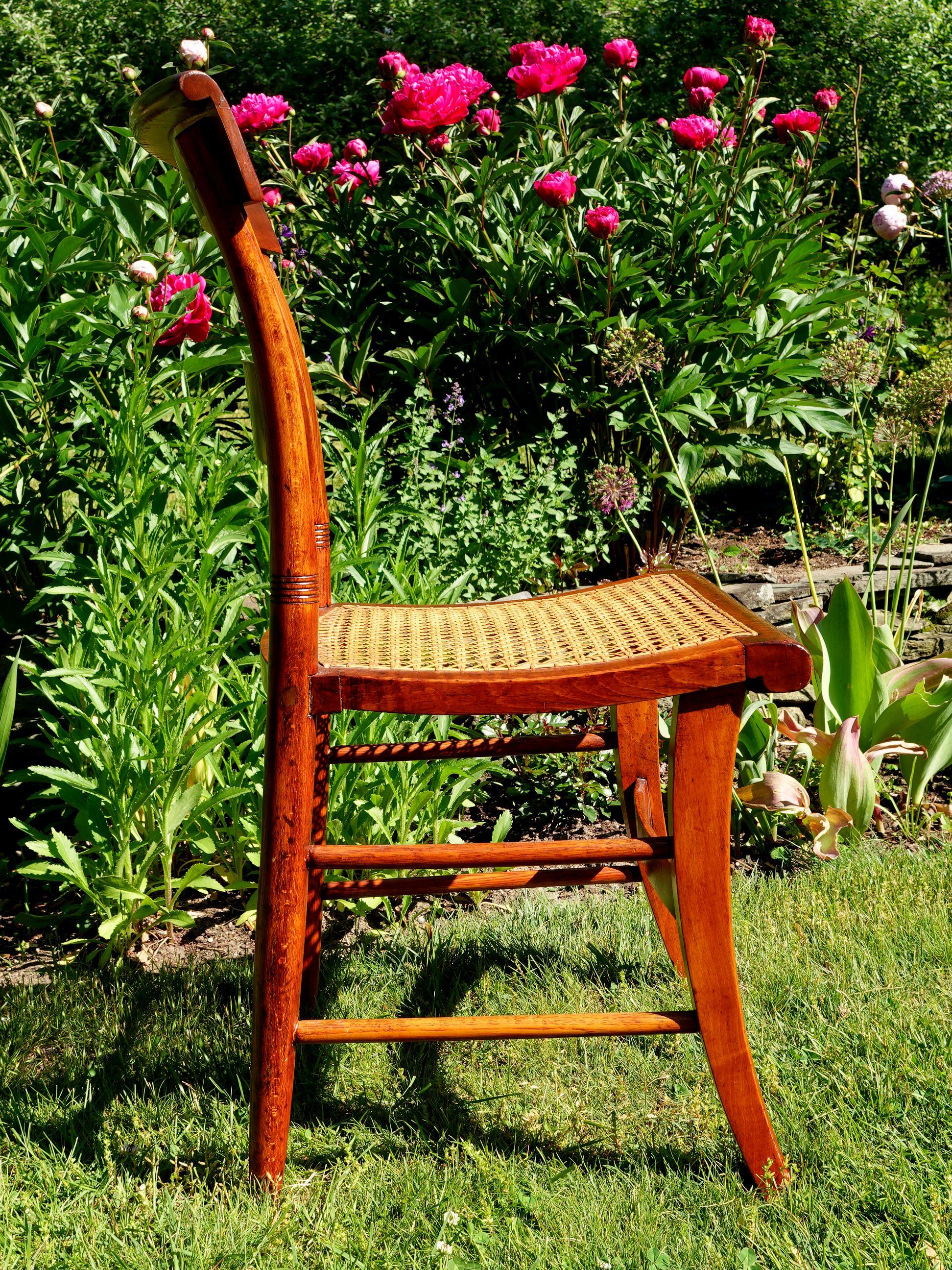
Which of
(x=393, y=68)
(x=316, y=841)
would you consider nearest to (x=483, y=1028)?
(x=316, y=841)

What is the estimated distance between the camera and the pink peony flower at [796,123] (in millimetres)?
2646

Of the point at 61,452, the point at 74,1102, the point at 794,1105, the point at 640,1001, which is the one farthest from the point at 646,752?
the point at 61,452

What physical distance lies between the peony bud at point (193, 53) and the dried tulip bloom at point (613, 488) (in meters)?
1.27

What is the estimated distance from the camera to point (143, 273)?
6.06 feet

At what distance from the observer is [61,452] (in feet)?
6.54

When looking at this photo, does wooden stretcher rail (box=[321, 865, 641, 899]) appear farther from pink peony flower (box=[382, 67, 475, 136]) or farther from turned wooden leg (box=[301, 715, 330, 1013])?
pink peony flower (box=[382, 67, 475, 136])

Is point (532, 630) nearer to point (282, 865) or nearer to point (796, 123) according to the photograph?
point (282, 865)

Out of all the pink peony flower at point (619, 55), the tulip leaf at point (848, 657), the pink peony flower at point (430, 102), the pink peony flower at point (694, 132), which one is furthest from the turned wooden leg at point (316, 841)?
the pink peony flower at point (619, 55)

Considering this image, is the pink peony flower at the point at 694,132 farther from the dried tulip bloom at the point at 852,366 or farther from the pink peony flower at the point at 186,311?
the pink peony flower at the point at 186,311

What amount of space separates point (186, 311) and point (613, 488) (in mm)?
1141

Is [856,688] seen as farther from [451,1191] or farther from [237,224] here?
[237,224]

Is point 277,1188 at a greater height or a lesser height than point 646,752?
lesser

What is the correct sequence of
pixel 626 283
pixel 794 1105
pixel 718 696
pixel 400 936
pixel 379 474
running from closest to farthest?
pixel 718 696, pixel 794 1105, pixel 400 936, pixel 379 474, pixel 626 283

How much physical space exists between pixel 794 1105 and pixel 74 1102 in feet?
3.16
